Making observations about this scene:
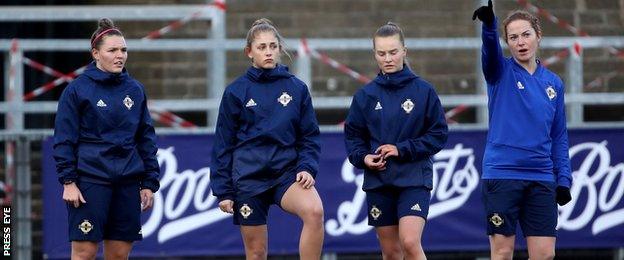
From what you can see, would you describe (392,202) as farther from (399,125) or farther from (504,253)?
(504,253)

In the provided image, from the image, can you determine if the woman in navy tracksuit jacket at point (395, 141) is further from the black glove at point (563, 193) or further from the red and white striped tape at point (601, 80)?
the red and white striped tape at point (601, 80)

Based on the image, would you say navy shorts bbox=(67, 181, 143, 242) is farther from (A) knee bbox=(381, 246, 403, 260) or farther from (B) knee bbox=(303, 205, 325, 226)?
(A) knee bbox=(381, 246, 403, 260)

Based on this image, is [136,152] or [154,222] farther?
[154,222]

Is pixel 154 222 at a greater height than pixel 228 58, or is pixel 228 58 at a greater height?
pixel 228 58

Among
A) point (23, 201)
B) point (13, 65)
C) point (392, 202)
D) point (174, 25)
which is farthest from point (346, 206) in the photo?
point (392, 202)

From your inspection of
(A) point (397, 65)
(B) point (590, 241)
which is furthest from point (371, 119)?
(B) point (590, 241)

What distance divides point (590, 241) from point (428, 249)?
4.65 ft

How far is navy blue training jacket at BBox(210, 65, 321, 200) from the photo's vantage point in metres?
8.88

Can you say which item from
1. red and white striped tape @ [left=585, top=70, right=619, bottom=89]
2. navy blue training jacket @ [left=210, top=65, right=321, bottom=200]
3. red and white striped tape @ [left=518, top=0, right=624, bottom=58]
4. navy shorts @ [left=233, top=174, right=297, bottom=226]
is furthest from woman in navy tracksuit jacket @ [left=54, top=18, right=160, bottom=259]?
red and white striped tape @ [left=585, top=70, right=619, bottom=89]

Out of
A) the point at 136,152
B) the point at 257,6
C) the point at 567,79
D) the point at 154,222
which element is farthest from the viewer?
the point at 257,6

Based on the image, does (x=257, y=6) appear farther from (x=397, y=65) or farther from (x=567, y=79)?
(x=397, y=65)

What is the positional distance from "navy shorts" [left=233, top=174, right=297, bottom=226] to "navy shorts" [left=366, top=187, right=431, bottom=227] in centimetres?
53

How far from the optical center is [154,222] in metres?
12.4

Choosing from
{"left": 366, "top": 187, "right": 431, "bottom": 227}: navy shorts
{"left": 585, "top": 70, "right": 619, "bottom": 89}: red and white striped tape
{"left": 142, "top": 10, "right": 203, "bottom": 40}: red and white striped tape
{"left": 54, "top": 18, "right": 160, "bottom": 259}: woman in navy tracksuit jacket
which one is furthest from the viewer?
{"left": 585, "top": 70, "right": 619, "bottom": 89}: red and white striped tape
